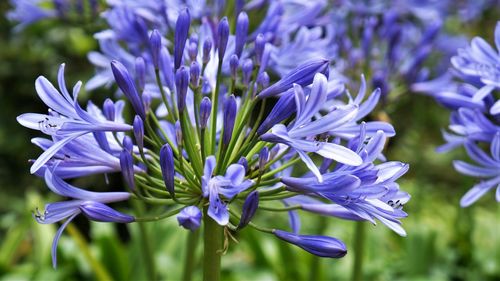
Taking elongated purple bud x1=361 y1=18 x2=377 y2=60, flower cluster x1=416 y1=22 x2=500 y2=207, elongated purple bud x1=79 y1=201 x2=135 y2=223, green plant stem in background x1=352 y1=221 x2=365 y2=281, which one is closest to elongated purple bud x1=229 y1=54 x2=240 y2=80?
elongated purple bud x1=79 y1=201 x2=135 y2=223

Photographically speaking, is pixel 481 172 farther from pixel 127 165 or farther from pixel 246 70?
pixel 127 165

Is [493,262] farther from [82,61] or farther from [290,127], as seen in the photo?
[82,61]

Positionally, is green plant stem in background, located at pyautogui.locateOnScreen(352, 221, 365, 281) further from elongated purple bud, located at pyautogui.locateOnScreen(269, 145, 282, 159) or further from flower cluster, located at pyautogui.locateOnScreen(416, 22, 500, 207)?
elongated purple bud, located at pyautogui.locateOnScreen(269, 145, 282, 159)

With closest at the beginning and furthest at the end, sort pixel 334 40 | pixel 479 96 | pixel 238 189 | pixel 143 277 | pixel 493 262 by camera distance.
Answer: pixel 238 189
pixel 479 96
pixel 334 40
pixel 143 277
pixel 493 262

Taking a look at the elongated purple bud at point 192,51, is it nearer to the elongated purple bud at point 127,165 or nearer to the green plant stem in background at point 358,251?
the elongated purple bud at point 127,165

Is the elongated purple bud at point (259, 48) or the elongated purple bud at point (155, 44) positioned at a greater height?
the elongated purple bud at point (155, 44)

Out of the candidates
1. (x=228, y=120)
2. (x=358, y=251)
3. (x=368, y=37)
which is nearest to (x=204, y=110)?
Result: (x=228, y=120)

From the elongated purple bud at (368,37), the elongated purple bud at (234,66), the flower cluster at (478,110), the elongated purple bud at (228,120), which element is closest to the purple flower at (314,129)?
the elongated purple bud at (228,120)

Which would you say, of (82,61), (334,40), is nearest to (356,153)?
(334,40)
